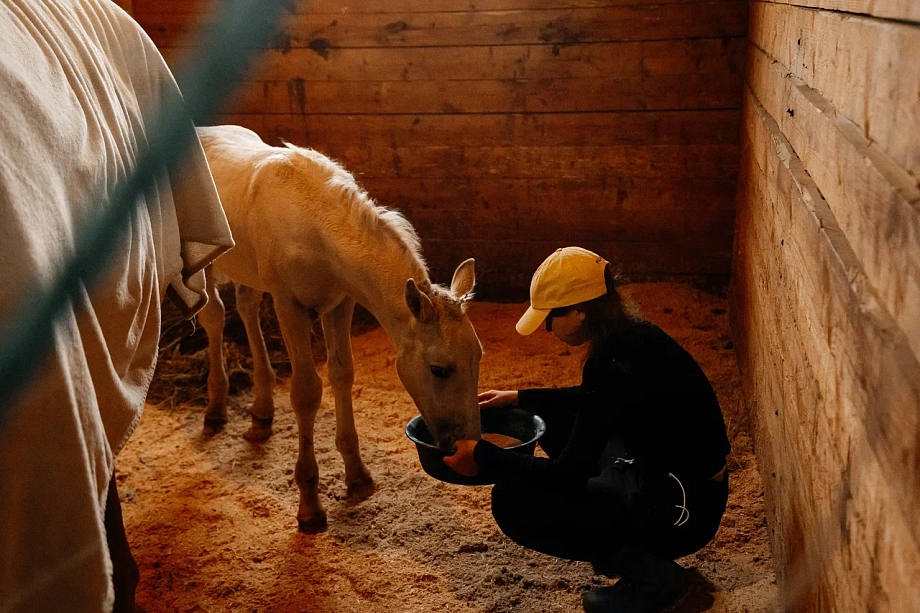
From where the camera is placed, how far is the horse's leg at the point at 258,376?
418cm

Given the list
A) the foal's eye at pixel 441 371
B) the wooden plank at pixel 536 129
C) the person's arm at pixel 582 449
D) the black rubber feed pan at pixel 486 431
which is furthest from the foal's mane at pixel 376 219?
the wooden plank at pixel 536 129

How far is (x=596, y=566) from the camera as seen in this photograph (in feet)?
9.57

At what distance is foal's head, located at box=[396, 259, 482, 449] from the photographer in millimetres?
2893

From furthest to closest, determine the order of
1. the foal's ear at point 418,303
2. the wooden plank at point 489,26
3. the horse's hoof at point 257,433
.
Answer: the wooden plank at point 489,26 < the horse's hoof at point 257,433 < the foal's ear at point 418,303

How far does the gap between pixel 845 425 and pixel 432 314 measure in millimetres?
1578

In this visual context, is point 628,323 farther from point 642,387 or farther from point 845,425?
point 845,425

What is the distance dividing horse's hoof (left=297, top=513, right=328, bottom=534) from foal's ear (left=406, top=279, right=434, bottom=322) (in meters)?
1.06

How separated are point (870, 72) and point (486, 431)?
201 cm

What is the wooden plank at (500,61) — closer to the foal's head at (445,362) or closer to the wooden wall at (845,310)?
the wooden wall at (845,310)

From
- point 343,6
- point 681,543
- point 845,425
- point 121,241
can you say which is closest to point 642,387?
point 681,543

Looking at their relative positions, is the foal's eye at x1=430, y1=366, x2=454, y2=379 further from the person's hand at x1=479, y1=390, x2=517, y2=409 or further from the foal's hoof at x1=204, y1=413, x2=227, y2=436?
the foal's hoof at x1=204, y1=413, x2=227, y2=436

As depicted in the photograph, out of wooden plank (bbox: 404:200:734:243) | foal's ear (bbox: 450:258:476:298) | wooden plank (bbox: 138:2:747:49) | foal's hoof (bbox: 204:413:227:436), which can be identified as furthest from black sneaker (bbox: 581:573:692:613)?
wooden plank (bbox: 138:2:747:49)

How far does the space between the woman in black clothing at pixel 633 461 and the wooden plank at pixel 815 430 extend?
0.29 metres

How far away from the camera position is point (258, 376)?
419cm
